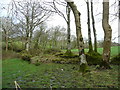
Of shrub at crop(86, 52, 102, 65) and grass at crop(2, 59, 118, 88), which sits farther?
shrub at crop(86, 52, 102, 65)

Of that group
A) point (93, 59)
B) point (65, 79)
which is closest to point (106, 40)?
point (93, 59)

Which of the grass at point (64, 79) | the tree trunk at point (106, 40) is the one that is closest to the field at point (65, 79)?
the grass at point (64, 79)

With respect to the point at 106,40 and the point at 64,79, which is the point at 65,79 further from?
the point at 106,40


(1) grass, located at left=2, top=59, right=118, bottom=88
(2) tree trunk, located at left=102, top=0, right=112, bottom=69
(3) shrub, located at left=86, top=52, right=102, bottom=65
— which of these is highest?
(2) tree trunk, located at left=102, top=0, right=112, bottom=69

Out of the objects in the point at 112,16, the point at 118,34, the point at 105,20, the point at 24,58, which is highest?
the point at 112,16

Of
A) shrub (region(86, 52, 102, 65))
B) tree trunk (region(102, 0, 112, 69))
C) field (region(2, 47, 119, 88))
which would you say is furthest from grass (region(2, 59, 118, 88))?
shrub (region(86, 52, 102, 65))

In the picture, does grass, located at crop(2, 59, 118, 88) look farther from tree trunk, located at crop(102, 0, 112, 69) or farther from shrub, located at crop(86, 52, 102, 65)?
shrub, located at crop(86, 52, 102, 65)

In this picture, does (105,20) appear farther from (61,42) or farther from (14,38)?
(61,42)

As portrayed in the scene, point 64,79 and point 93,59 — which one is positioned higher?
point 93,59

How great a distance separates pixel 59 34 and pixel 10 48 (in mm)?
12863

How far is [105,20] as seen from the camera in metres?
6.10

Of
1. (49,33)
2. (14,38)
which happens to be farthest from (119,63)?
(49,33)

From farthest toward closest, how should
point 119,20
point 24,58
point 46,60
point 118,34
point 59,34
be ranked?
point 59,34
point 24,58
point 46,60
point 119,20
point 118,34

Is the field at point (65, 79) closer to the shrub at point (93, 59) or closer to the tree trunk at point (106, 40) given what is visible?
the tree trunk at point (106, 40)
